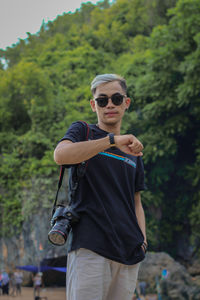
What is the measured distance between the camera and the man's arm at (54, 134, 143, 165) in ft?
5.61

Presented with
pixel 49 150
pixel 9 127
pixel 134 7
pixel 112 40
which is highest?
pixel 134 7

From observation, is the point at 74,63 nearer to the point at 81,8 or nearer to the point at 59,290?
the point at 59,290

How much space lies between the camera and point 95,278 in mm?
1703

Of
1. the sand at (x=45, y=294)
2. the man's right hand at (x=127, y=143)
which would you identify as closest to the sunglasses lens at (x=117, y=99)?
the man's right hand at (x=127, y=143)

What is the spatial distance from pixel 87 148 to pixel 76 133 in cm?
19

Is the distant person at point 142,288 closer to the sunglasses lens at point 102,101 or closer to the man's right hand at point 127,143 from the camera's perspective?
the sunglasses lens at point 102,101

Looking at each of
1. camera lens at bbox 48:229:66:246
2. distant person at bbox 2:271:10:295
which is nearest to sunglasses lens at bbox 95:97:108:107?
camera lens at bbox 48:229:66:246

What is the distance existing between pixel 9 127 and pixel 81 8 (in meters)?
21.9

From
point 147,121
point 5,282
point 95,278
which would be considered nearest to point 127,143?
point 95,278

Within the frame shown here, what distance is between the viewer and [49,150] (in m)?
14.9

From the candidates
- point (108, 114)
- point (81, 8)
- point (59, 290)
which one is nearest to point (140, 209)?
point (108, 114)

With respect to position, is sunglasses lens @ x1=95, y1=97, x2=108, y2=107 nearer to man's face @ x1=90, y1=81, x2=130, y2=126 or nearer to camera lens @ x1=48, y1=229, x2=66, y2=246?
man's face @ x1=90, y1=81, x2=130, y2=126

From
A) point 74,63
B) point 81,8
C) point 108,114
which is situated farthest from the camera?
point 81,8

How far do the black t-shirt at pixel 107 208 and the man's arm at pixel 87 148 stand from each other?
0.25ft
